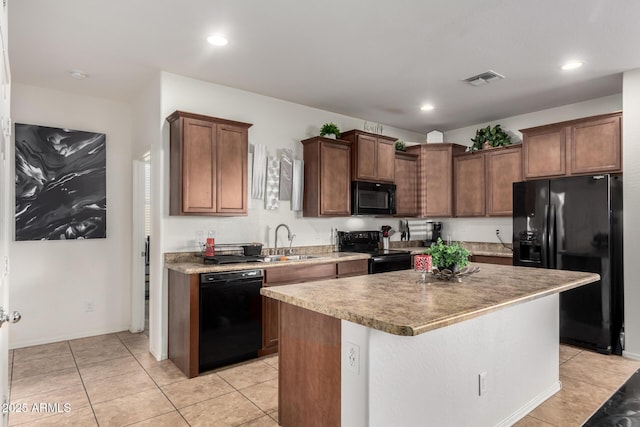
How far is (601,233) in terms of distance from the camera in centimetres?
365

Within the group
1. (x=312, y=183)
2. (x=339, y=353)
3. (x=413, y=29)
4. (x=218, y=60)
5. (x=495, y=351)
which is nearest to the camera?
(x=339, y=353)

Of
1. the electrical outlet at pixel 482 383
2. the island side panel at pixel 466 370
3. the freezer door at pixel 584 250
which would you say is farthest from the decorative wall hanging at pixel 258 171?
the freezer door at pixel 584 250

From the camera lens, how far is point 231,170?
3.68 m

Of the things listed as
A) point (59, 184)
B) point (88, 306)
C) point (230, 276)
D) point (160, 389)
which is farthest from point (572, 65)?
point (88, 306)

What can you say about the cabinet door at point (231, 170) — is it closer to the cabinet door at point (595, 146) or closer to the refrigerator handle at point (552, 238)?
the refrigerator handle at point (552, 238)

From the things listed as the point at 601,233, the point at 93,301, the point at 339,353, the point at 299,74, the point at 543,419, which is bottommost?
the point at 543,419

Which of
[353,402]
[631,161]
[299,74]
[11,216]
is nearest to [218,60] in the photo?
[299,74]

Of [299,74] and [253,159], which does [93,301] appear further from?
[299,74]

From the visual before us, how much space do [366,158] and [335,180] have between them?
21.5 inches

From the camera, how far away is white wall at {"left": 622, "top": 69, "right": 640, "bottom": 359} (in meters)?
3.51

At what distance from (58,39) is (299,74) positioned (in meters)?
1.94

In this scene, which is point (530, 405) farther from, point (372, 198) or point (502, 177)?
point (502, 177)

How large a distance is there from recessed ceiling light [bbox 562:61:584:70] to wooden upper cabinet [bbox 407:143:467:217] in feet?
6.72

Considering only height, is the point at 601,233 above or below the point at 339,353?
above
